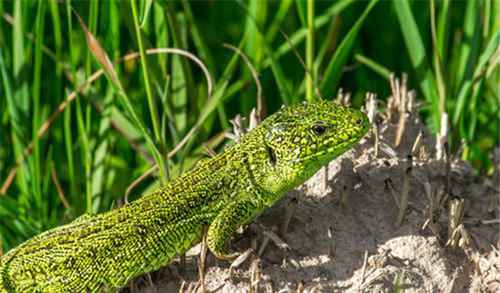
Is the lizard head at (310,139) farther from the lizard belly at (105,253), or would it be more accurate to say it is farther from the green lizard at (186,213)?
the lizard belly at (105,253)

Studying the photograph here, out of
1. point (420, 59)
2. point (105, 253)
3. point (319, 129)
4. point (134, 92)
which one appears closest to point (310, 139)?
point (319, 129)

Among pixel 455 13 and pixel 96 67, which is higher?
pixel 96 67

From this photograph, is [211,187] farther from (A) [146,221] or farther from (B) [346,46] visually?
(B) [346,46]

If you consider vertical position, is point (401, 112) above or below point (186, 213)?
below

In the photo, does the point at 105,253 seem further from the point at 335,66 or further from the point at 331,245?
the point at 335,66

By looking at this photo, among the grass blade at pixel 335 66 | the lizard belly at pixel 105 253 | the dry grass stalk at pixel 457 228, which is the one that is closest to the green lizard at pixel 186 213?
the lizard belly at pixel 105 253

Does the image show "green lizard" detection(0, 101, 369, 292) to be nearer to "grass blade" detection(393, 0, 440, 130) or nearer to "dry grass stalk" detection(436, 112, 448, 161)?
"dry grass stalk" detection(436, 112, 448, 161)

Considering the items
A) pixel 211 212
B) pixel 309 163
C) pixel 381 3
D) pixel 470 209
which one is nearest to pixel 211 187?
pixel 211 212

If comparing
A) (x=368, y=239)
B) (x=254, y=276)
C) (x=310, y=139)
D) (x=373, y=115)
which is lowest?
(x=368, y=239)
